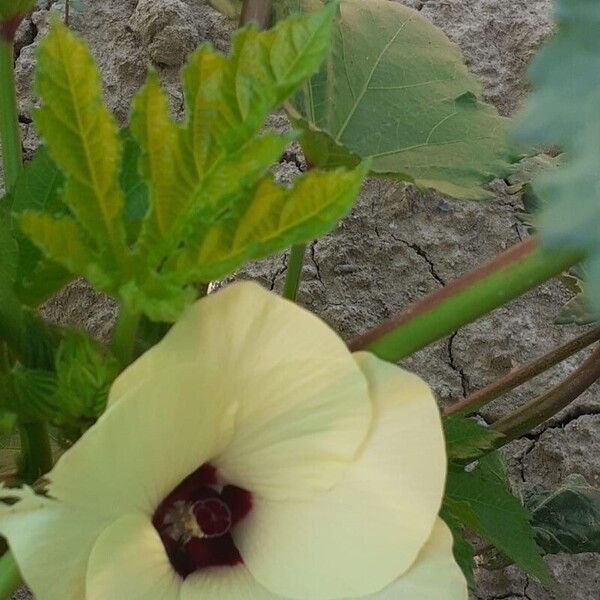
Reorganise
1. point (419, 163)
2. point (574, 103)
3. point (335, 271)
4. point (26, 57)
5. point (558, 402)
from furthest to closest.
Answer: point (26, 57), point (335, 271), point (558, 402), point (419, 163), point (574, 103)

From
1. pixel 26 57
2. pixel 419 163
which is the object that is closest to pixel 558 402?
pixel 419 163

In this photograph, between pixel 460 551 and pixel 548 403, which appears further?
pixel 548 403

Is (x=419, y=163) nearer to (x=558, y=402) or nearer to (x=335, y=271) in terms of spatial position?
(x=558, y=402)

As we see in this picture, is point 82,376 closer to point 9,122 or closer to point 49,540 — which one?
point 49,540

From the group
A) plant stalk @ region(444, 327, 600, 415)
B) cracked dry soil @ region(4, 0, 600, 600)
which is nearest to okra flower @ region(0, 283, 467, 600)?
plant stalk @ region(444, 327, 600, 415)

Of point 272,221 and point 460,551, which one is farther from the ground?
point 272,221

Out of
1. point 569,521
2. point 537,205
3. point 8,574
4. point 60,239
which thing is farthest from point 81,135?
point 569,521
